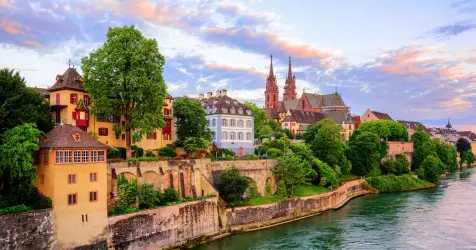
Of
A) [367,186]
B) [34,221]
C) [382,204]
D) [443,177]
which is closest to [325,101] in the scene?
[443,177]

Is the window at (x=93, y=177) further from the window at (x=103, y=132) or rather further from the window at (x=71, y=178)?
the window at (x=103, y=132)

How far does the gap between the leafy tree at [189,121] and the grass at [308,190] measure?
1398cm

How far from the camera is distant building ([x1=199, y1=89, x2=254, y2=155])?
63250 mm

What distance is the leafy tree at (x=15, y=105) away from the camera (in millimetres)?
30922

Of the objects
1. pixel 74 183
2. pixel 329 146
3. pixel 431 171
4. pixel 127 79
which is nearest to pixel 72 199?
pixel 74 183

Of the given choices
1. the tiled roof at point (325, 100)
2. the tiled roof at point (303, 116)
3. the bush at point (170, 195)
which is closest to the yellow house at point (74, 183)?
the bush at point (170, 195)

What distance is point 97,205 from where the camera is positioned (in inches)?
1268

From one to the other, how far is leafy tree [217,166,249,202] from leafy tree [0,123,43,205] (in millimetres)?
19439

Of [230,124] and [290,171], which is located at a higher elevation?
[230,124]

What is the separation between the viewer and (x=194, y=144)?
5197cm

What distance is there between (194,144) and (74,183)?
22.1 m

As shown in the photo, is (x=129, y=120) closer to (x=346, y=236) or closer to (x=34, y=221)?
(x=34, y=221)

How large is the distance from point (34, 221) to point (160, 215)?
1062 cm

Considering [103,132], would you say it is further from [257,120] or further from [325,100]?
[325,100]
